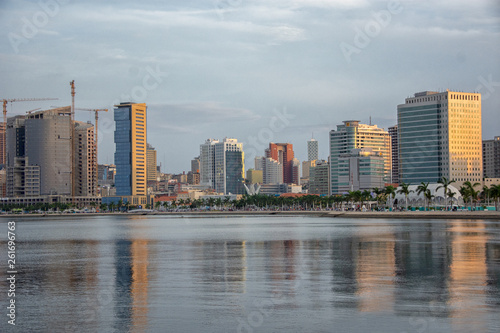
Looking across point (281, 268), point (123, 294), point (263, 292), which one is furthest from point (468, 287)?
point (123, 294)

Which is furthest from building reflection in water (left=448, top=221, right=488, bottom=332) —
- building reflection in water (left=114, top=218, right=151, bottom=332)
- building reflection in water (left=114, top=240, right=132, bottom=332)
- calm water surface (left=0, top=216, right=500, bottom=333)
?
building reflection in water (left=114, top=240, right=132, bottom=332)

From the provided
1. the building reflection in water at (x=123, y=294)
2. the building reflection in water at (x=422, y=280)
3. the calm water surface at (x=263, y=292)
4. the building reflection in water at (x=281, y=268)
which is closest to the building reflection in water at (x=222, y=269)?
the calm water surface at (x=263, y=292)

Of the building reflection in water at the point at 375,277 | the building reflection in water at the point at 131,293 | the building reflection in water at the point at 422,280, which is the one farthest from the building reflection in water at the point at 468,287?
the building reflection in water at the point at 131,293

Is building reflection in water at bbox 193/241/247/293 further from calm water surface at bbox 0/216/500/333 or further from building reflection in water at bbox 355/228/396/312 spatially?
building reflection in water at bbox 355/228/396/312

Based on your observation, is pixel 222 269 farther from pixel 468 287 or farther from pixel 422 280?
pixel 468 287

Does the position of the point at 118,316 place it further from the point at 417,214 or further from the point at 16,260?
the point at 417,214

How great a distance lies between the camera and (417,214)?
618 ft

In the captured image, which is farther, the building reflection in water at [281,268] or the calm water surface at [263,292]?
the building reflection in water at [281,268]

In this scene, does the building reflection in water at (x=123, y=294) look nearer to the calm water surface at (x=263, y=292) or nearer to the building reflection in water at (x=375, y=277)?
the calm water surface at (x=263, y=292)

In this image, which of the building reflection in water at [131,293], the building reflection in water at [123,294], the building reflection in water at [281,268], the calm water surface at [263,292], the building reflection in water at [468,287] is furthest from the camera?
the building reflection in water at [281,268]

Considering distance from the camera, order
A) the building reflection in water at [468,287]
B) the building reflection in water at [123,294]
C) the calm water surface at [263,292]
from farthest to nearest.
Result: the building reflection in water at [123,294]
the calm water surface at [263,292]
the building reflection in water at [468,287]

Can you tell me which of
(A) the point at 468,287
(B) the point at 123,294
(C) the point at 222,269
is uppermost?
(A) the point at 468,287

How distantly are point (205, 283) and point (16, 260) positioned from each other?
26.9 m

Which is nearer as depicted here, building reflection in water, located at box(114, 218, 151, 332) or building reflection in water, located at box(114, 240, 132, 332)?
building reflection in water, located at box(114, 218, 151, 332)
